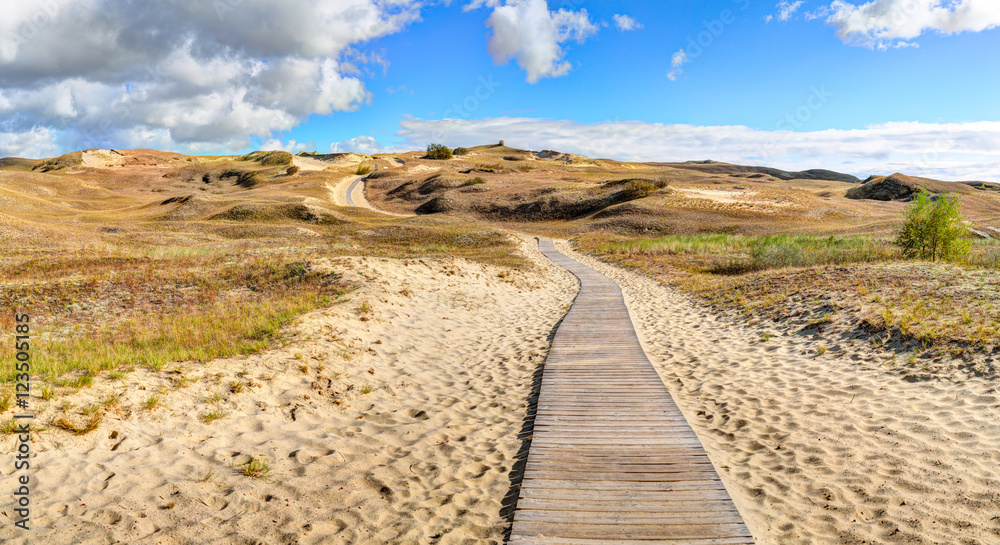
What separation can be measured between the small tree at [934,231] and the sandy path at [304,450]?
20.3 metres

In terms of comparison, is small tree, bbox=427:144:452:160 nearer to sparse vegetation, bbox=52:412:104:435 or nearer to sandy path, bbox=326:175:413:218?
sandy path, bbox=326:175:413:218

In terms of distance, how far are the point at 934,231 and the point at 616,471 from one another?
77.2 feet

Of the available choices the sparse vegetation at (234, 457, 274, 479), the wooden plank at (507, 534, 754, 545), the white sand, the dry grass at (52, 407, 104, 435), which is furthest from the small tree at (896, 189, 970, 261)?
the dry grass at (52, 407, 104, 435)

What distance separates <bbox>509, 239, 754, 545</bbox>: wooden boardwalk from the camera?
15.1ft

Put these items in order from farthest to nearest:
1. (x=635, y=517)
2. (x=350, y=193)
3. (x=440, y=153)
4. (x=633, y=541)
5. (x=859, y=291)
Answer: (x=440, y=153) → (x=350, y=193) → (x=859, y=291) → (x=635, y=517) → (x=633, y=541)

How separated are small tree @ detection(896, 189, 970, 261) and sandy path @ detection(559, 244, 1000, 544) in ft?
52.5

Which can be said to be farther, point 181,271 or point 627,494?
point 181,271

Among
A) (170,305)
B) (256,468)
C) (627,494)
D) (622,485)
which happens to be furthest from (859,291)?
(170,305)

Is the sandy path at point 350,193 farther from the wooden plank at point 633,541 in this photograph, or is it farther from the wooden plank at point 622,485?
the wooden plank at point 633,541

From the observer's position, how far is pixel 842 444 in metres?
6.36

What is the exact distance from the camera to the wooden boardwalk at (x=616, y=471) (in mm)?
4617

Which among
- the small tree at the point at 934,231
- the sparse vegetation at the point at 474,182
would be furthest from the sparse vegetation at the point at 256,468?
the sparse vegetation at the point at 474,182

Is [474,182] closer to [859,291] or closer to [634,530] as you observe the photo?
[859,291]

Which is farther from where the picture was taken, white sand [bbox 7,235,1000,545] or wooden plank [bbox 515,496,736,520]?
wooden plank [bbox 515,496,736,520]
